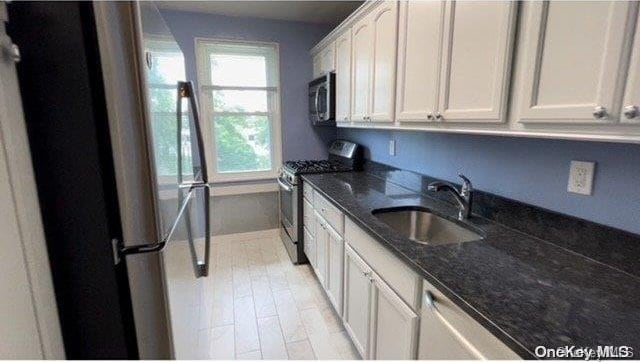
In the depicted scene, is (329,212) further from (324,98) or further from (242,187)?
(242,187)

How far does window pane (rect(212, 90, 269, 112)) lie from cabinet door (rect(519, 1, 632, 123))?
9.52ft

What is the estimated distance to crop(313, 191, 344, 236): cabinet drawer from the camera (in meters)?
1.86

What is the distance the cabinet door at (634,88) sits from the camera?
0.72 meters

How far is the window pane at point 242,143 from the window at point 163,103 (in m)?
2.21

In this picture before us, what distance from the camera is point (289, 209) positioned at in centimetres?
307

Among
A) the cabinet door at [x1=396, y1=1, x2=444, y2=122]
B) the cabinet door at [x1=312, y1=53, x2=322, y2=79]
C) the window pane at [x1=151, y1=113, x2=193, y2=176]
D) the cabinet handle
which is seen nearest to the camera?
the window pane at [x1=151, y1=113, x2=193, y2=176]

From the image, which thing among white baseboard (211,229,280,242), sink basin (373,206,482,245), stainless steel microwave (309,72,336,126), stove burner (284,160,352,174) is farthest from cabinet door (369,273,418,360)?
white baseboard (211,229,280,242)

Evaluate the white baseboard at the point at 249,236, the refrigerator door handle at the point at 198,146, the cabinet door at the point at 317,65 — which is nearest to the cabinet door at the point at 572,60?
the refrigerator door handle at the point at 198,146

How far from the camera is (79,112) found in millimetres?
732

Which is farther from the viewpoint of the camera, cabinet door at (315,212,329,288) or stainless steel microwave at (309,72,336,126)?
stainless steel microwave at (309,72,336,126)

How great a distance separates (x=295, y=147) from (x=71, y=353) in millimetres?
2980

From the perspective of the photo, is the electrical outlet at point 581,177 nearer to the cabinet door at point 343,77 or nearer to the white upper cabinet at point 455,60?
the white upper cabinet at point 455,60

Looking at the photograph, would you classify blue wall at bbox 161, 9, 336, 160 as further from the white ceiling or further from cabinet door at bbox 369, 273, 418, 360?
cabinet door at bbox 369, 273, 418, 360

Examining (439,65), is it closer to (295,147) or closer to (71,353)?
(71,353)
